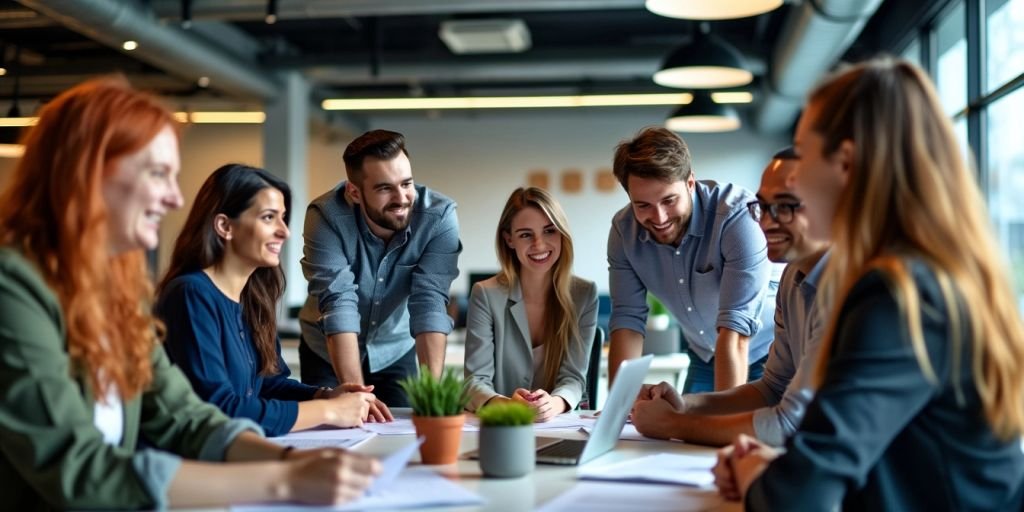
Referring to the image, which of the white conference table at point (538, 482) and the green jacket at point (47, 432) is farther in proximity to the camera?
the white conference table at point (538, 482)

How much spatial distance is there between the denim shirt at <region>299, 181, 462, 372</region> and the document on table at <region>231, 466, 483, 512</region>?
1538 millimetres

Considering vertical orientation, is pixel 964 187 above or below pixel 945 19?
below

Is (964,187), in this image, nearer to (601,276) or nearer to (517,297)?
(517,297)

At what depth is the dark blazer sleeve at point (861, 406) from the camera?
137 centimetres

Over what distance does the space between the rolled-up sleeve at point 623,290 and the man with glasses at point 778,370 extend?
89 cm

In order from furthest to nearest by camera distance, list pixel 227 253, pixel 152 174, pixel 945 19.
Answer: pixel 945 19
pixel 227 253
pixel 152 174

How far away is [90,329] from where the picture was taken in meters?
1.52

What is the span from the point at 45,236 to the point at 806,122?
1207 millimetres

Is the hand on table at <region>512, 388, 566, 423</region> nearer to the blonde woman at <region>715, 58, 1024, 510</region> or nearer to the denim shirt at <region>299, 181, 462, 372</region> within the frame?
the denim shirt at <region>299, 181, 462, 372</region>

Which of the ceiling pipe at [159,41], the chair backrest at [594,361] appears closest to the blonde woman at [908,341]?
the chair backrest at [594,361]


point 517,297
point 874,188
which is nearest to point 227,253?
point 517,297

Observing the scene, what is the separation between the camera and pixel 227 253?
7.74 feet

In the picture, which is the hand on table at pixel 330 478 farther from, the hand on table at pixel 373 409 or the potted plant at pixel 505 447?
the hand on table at pixel 373 409

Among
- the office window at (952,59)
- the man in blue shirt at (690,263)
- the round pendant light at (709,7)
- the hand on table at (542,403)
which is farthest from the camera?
the office window at (952,59)
